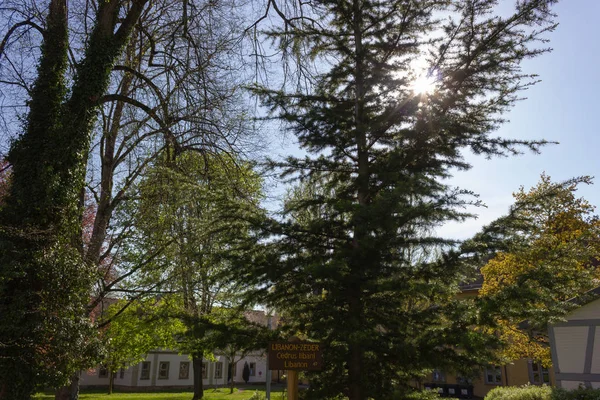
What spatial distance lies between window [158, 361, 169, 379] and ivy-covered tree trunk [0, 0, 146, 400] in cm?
2777

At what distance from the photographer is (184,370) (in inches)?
1409

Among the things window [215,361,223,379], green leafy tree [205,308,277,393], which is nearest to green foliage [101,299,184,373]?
green leafy tree [205,308,277,393]

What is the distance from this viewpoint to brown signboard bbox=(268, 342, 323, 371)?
20.8ft

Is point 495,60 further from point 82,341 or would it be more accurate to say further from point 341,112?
point 82,341

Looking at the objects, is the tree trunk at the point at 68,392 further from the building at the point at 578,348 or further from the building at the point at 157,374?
the building at the point at 157,374

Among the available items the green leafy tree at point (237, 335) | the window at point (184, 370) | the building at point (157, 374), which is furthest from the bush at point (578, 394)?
the window at point (184, 370)

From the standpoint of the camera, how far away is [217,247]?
7.73 m

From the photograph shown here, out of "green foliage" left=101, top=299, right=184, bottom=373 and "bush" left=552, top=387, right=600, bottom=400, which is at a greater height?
"green foliage" left=101, top=299, right=184, bottom=373

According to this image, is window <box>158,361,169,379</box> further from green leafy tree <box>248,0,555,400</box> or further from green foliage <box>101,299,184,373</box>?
green leafy tree <box>248,0,555,400</box>

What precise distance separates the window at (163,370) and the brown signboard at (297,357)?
104 ft

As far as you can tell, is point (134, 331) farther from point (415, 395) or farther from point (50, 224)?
point (415, 395)

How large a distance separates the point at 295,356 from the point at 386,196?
2661 mm

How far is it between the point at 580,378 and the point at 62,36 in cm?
1564

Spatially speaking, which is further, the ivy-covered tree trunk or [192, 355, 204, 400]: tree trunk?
[192, 355, 204, 400]: tree trunk
